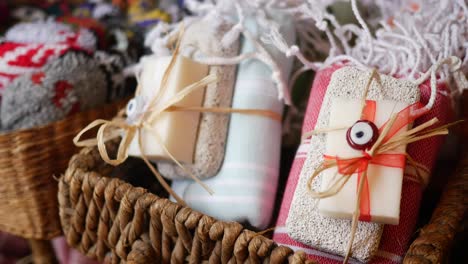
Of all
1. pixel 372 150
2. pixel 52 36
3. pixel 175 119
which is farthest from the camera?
pixel 52 36

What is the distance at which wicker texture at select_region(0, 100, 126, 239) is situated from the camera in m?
0.62

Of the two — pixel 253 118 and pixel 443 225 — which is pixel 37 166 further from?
pixel 443 225

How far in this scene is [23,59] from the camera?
2.18 ft

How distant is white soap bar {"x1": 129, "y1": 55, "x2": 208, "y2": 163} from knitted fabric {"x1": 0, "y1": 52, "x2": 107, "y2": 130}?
0.12 metres

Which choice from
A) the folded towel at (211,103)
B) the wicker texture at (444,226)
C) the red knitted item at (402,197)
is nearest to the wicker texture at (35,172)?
the folded towel at (211,103)

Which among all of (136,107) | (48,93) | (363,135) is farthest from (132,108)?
(363,135)

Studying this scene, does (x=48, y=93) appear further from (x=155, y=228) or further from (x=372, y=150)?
(x=372, y=150)

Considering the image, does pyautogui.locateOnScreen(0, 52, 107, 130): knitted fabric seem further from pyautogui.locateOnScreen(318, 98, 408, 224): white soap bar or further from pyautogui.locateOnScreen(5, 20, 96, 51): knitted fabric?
pyautogui.locateOnScreen(318, 98, 408, 224): white soap bar

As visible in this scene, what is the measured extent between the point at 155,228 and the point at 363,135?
0.78ft

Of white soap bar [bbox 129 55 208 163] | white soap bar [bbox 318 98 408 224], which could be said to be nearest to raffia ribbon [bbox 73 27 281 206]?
white soap bar [bbox 129 55 208 163]

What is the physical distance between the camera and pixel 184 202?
592mm

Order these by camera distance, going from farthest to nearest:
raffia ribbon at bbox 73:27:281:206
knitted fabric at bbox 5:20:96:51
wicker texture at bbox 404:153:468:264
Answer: knitted fabric at bbox 5:20:96:51, raffia ribbon at bbox 73:27:281:206, wicker texture at bbox 404:153:468:264

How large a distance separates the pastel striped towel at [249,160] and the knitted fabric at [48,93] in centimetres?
18

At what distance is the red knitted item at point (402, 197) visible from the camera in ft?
1.62
